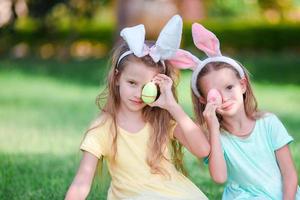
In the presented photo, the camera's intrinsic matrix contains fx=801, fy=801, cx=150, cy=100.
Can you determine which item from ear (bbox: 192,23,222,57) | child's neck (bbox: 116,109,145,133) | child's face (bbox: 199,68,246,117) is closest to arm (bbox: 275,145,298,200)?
child's face (bbox: 199,68,246,117)

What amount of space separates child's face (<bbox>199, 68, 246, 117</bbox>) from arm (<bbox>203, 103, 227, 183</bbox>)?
0.12 meters

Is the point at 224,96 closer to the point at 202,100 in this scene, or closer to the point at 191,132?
the point at 202,100

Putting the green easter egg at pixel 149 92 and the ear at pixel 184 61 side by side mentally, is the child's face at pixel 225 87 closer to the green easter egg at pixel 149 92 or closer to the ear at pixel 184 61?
the ear at pixel 184 61

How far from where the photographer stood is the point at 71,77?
14.8 metres

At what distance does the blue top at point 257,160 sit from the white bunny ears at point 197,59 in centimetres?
32

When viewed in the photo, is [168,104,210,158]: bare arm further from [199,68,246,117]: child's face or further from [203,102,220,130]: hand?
[199,68,246,117]: child's face

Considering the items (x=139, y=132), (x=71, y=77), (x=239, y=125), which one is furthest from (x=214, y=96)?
(x=71, y=77)

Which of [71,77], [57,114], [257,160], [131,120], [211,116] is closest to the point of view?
[211,116]

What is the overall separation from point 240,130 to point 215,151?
13.5 inches

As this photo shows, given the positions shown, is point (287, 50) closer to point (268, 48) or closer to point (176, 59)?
point (268, 48)

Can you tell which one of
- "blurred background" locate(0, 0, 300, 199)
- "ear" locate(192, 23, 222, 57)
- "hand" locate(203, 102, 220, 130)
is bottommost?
"blurred background" locate(0, 0, 300, 199)

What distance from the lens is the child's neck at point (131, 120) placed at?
4.08m

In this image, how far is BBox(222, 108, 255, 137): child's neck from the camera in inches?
167

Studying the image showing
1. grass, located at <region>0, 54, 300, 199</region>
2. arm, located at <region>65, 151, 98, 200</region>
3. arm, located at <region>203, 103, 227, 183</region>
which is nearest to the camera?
arm, located at <region>65, 151, 98, 200</region>
